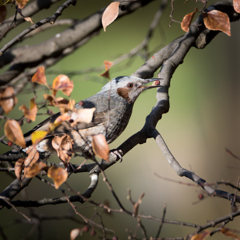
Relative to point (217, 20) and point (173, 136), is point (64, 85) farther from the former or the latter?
point (173, 136)

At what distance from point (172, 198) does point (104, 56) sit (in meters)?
2.62

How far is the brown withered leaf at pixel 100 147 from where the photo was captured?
1216 millimetres

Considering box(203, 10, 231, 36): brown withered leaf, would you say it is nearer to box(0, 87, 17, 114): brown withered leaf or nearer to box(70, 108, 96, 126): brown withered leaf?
box(70, 108, 96, 126): brown withered leaf

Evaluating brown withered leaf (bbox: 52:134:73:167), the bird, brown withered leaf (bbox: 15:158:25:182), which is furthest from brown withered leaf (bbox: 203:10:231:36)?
brown withered leaf (bbox: 15:158:25:182)

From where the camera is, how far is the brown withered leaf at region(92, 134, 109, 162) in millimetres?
1216

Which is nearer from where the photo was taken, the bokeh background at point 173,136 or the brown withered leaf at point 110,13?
the brown withered leaf at point 110,13

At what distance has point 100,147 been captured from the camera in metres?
1.23

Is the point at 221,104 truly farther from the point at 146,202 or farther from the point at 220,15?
the point at 220,15

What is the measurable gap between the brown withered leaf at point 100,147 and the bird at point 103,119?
78 cm

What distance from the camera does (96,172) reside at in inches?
73.9

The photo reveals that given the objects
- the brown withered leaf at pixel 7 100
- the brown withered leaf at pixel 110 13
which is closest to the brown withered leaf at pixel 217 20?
the brown withered leaf at pixel 110 13

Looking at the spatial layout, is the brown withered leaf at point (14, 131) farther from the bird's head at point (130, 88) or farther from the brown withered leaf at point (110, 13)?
the bird's head at point (130, 88)

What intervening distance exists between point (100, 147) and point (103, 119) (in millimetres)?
1006

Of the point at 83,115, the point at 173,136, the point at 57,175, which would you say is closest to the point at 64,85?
the point at 83,115
